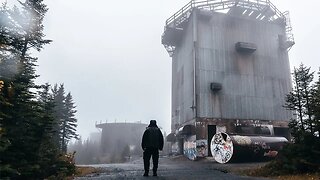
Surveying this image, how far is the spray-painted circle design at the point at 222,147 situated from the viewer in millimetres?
20828

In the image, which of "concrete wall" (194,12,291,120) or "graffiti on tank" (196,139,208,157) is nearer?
"graffiti on tank" (196,139,208,157)

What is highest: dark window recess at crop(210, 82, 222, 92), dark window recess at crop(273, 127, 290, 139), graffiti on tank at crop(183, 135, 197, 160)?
dark window recess at crop(210, 82, 222, 92)

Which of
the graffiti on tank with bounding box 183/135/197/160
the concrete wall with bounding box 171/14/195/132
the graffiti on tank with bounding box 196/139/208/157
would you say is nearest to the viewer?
the graffiti on tank with bounding box 196/139/208/157

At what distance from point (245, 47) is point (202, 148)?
14.6m

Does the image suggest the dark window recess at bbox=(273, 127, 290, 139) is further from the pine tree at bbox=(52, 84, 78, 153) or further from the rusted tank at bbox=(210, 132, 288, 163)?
the pine tree at bbox=(52, 84, 78, 153)

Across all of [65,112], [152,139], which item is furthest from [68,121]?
[152,139]

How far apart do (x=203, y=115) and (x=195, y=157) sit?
16.3 feet

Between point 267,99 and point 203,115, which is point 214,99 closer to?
point 203,115

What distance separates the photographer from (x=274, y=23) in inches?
1550

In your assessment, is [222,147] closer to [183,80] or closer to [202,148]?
[202,148]

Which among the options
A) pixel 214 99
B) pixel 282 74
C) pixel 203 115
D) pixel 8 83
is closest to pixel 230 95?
pixel 214 99

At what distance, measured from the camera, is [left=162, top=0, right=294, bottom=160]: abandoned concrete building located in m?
32.4

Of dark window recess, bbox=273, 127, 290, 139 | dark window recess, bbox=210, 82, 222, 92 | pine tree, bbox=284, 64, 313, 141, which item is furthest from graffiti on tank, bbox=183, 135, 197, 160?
pine tree, bbox=284, 64, 313, 141

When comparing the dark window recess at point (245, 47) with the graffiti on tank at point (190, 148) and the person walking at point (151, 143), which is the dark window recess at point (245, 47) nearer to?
the graffiti on tank at point (190, 148)
